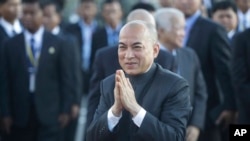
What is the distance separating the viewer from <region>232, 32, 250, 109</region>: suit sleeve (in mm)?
9352

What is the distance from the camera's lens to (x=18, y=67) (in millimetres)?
10469

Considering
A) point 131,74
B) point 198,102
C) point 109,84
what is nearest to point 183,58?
point 198,102

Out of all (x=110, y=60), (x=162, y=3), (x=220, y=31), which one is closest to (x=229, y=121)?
(x=220, y=31)

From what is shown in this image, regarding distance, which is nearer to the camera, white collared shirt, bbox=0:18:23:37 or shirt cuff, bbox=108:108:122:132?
shirt cuff, bbox=108:108:122:132

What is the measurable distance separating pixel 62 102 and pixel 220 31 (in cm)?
225

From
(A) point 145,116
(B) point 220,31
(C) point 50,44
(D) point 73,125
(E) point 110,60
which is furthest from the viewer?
(D) point 73,125

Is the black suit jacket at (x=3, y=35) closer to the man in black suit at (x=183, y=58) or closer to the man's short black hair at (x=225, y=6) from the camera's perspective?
the man's short black hair at (x=225, y=6)

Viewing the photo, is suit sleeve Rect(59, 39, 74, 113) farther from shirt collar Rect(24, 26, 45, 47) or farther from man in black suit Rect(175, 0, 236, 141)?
man in black suit Rect(175, 0, 236, 141)

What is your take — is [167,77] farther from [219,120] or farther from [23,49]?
[23,49]

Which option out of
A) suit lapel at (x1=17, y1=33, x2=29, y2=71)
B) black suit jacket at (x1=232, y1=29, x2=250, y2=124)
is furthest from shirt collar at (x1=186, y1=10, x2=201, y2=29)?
suit lapel at (x1=17, y1=33, x2=29, y2=71)

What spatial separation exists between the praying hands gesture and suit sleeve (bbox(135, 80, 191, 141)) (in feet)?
0.35

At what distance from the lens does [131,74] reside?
19.5 feet

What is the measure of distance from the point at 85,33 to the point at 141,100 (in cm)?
793

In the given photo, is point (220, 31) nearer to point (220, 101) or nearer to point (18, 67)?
point (220, 101)
